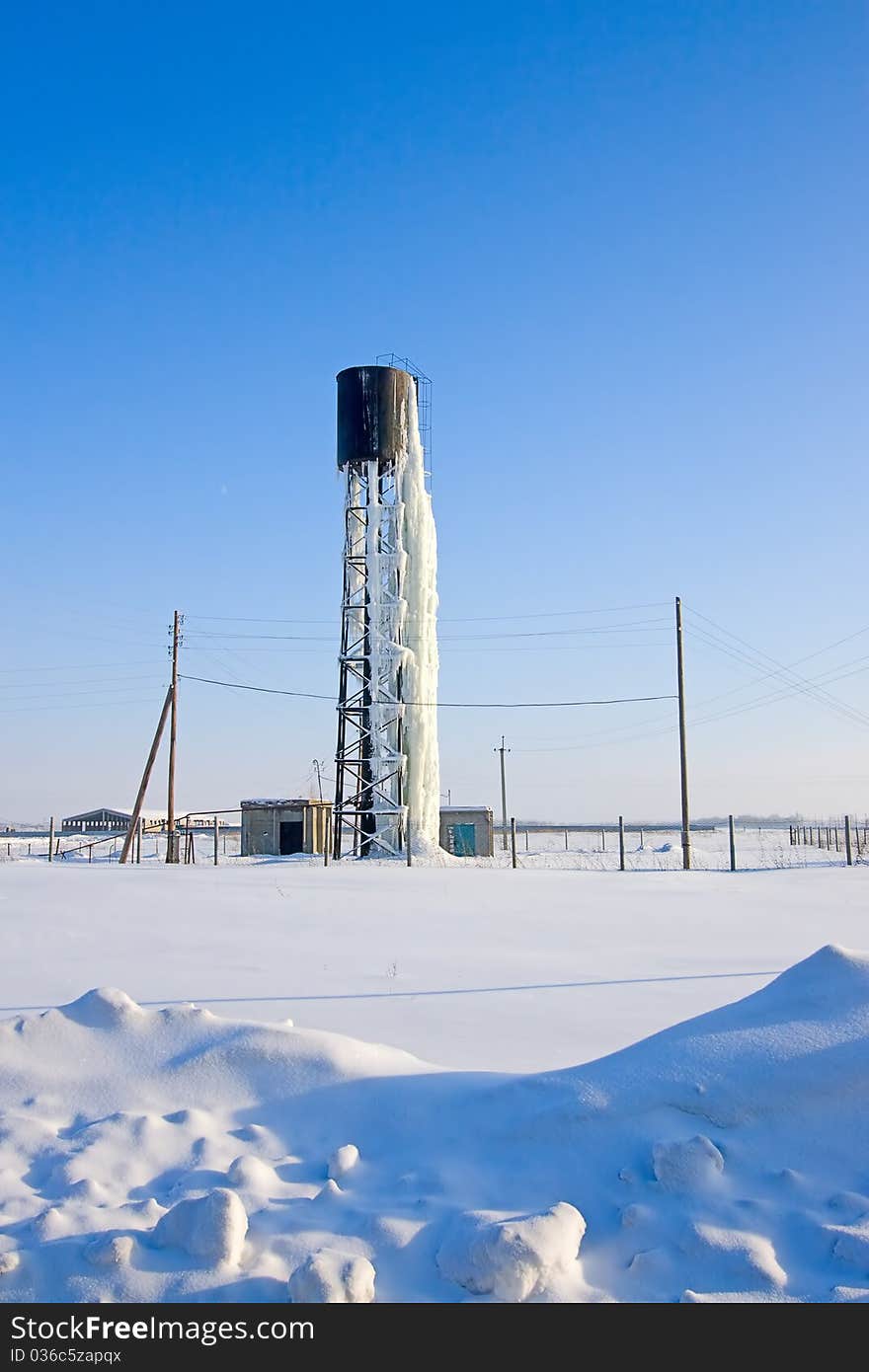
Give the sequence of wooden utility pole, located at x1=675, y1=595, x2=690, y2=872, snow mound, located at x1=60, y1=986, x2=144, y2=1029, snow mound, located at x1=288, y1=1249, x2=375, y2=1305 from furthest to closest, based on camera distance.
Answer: wooden utility pole, located at x1=675, y1=595, x2=690, y2=872 < snow mound, located at x1=60, y1=986, x2=144, y2=1029 < snow mound, located at x1=288, y1=1249, x2=375, y2=1305

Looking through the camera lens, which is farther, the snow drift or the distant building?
the distant building

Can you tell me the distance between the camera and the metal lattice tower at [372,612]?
3144cm

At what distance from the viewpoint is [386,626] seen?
3206 cm

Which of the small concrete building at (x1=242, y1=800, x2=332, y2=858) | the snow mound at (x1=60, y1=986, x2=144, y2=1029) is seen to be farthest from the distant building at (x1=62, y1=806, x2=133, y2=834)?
the snow mound at (x1=60, y1=986, x2=144, y2=1029)

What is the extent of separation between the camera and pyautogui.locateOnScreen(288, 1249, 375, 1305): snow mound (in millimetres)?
2824

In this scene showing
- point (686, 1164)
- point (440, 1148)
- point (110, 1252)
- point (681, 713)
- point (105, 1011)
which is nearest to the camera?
point (110, 1252)

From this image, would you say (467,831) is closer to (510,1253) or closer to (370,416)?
(370,416)

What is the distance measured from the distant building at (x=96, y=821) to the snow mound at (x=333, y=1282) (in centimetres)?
8668

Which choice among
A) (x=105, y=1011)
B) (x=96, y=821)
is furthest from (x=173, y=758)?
(x=96, y=821)

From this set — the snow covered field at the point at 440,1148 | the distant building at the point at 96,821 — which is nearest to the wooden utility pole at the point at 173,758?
the snow covered field at the point at 440,1148

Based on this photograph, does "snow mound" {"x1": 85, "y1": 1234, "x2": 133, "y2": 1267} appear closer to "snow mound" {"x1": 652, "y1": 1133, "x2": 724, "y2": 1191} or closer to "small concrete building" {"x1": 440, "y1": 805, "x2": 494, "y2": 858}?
"snow mound" {"x1": 652, "y1": 1133, "x2": 724, "y2": 1191}

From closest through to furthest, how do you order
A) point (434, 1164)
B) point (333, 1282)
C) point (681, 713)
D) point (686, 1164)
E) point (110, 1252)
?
point (333, 1282) < point (110, 1252) < point (686, 1164) < point (434, 1164) < point (681, 713)

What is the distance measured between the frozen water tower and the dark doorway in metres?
3.03

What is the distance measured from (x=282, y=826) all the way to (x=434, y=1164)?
109ft
